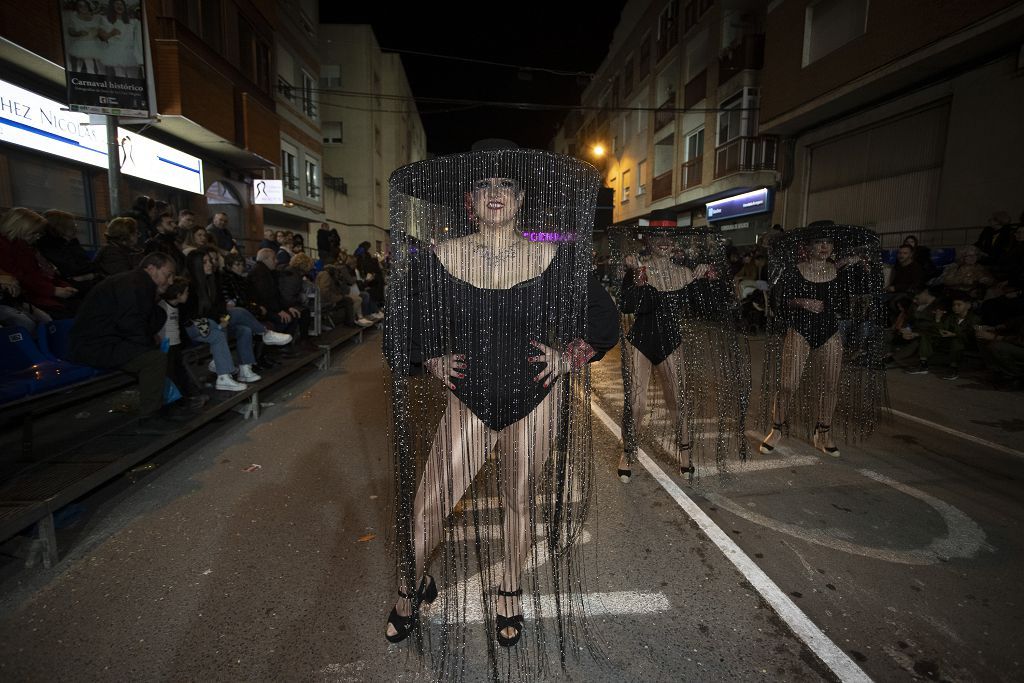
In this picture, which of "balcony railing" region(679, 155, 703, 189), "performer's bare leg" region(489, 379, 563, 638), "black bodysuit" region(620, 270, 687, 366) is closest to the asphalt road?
"performer's bare leg" region(489, 379, 563, 638)

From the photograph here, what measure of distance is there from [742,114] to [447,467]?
62.7ft

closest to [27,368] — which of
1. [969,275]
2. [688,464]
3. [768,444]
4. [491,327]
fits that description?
[491,327]

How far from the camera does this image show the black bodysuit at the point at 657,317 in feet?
12.7

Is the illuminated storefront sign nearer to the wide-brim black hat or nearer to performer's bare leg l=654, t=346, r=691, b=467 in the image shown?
performer's bare leg l=654, t=346, r=691, b=467

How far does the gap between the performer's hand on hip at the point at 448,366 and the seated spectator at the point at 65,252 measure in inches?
218

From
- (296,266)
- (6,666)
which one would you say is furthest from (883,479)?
(296,266)

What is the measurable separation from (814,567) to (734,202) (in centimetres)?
1886

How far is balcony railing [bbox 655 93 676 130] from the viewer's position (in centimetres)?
2302

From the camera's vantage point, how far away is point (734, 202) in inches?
750

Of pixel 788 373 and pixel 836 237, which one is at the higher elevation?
pixel 836 237

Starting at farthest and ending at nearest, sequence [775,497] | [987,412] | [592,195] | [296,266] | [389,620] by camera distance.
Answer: [296,266] < [987,412] < [775,497] < [389,620] < [592,195]

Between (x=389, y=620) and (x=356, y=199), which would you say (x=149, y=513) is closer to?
(x=389, y=620)

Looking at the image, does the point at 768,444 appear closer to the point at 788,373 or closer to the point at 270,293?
the point at 788,373

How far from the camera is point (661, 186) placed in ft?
81.5
